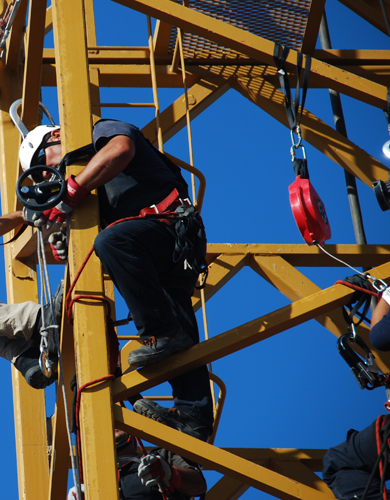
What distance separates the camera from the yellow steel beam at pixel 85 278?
4.23 meters

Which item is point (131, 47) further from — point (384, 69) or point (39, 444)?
point (39, 444)

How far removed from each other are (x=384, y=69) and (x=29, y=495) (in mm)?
5302

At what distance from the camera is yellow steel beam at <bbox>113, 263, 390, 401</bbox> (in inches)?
179

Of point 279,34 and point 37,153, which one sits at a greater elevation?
point 279,34

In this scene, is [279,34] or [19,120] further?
[279,34]

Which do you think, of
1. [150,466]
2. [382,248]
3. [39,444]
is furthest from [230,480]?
[150,466]

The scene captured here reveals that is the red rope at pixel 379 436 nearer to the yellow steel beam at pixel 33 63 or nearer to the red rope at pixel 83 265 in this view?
the red rope at pixel 83 265

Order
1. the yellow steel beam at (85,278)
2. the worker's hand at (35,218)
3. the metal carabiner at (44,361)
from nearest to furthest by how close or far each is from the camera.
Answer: the yellow steel beam at (85,278)
the worker's hand at (35,218)
the metal carabiner at (44,361)

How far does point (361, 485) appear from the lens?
5098mm

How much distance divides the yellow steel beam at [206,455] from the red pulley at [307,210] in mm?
1633

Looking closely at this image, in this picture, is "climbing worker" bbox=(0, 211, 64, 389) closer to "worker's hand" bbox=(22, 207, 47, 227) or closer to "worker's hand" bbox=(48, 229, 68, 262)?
"worker's hand" bbox=(48, 229, 68, 262)

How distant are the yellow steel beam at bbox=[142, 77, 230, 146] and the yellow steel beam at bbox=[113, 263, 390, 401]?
3.78m

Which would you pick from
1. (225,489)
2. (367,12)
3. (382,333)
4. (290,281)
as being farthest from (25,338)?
(367,12)

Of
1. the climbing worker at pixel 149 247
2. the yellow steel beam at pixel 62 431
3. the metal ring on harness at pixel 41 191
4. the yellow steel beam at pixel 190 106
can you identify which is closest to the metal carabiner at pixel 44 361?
the yellow steel beam at pixel 62 431
